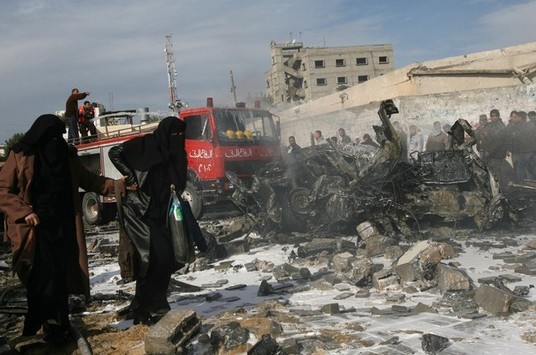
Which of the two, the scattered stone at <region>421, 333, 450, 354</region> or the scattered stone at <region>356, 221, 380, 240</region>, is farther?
the scattered stone at <region>356, 221, 380, 240</region>

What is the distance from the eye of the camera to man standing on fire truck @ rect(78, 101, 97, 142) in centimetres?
1528

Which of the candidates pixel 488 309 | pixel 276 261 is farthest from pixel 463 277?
pixel 276 261

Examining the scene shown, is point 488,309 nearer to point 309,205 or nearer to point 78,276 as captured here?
point 78,276

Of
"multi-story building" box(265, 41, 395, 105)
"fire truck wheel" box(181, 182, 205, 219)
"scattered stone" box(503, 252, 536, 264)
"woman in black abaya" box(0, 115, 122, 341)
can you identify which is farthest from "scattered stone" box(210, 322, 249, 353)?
"multi-story building" box(265, 41, 395, 105)

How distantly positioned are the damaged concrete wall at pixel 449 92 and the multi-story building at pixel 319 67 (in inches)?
1847

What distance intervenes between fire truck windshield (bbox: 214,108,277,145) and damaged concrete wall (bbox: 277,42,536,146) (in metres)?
5.75

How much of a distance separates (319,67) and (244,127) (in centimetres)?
5744

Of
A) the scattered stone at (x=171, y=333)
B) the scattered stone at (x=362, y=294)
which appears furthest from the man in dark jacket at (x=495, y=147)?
the scattered stone at (x=171, y=333)

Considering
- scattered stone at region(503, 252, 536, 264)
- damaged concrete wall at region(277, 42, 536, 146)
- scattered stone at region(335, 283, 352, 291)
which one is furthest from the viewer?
damaged concrete wall at region(277, 42, 536, 146)

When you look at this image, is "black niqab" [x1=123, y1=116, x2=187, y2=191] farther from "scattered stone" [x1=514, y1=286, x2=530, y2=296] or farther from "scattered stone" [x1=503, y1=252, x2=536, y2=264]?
"scattered stone" [x1=503, y1=252, x2=536, y2=264]

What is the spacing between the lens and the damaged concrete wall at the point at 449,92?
1487cm

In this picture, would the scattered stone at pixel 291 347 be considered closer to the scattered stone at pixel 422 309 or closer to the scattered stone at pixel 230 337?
the scattered stone at pixel 230 337

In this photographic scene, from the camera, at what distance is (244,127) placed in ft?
38.5

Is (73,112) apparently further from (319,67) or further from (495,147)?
(319,67)
